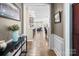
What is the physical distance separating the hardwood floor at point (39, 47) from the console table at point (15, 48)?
8cm

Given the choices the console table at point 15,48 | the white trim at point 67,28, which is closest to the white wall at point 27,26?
the console table at point 15,48

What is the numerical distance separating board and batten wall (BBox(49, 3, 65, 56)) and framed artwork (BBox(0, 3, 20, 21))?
1.47 ft

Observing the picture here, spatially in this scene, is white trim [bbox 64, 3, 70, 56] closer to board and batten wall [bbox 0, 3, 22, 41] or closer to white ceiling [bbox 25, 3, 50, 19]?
white ceiling [bbox 25, 3, 50, 19]

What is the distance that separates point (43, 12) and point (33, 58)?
1.96 feet

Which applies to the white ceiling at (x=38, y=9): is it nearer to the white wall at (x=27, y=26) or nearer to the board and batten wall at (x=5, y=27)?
the white wall at (x=27, y=26)

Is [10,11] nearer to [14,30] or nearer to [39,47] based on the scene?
[14,30]

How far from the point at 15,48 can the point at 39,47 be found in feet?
1.00

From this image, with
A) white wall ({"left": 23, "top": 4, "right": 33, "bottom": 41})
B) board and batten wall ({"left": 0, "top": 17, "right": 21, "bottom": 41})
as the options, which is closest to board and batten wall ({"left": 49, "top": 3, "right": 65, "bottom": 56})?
white wall ({"left": 23, "top": 4, "right": 33, "bottom": 41})

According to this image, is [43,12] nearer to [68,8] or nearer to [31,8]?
[31,8]

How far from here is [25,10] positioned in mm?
1931

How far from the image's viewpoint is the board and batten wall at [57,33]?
6.26 ft

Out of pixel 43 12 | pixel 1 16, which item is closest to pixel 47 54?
pixel 43 12

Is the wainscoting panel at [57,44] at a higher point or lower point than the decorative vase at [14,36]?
lower

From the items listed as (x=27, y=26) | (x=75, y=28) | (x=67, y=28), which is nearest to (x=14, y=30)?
(x=27, y=26)
